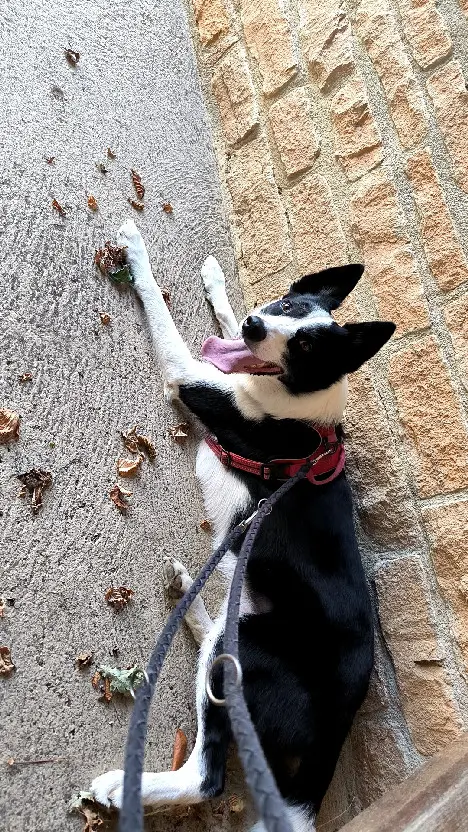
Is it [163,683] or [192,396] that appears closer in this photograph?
[163,683]

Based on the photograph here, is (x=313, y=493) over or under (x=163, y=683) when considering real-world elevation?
over

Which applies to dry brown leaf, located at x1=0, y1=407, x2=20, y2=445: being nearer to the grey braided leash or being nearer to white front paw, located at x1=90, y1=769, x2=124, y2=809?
the grey braided leash

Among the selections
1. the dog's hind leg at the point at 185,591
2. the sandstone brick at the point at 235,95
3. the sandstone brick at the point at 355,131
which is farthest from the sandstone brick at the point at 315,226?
the dog's hind leg at the point at 185,591

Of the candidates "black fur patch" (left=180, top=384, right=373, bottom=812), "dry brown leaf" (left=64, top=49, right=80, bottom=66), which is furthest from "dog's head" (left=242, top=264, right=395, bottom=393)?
"dry brown leaf" (left=64, top=49, right=80, bottom=66)

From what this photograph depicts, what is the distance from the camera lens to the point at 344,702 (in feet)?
5.57

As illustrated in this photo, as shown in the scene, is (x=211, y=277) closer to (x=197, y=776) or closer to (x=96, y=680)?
(x=96, y=680)

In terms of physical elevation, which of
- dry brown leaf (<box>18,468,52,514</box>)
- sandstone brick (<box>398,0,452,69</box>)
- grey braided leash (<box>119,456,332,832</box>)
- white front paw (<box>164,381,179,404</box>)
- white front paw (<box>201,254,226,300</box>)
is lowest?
grey braided leash (<box>119,456,332,832</box>)

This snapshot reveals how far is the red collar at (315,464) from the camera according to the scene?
1826mm

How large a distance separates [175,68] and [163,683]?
2.23 meters

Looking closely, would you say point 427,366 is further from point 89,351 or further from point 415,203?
point 89,351

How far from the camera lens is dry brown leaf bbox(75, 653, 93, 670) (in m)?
1.55

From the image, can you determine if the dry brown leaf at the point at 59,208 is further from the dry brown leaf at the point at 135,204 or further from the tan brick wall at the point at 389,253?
the tan brick wall at the point at 389,253

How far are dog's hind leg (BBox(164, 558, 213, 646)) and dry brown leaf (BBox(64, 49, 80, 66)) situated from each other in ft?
5.30

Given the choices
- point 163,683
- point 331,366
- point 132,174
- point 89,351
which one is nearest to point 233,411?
point 331,366
